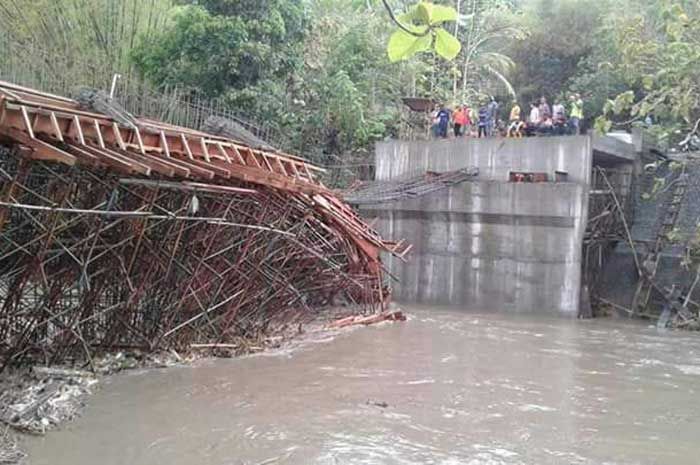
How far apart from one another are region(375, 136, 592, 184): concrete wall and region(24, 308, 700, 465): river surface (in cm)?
602

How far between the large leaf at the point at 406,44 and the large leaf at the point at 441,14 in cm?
5

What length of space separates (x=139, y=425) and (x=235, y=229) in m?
4.03

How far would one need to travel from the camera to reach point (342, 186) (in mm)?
23250

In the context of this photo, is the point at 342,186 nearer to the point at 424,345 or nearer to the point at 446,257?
the point at 446,257

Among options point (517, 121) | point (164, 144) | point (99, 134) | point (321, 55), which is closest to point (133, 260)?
point (164, 144)

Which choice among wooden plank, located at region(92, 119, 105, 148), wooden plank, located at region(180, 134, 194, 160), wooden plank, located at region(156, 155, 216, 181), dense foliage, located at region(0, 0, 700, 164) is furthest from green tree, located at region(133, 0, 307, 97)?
wooden plank, located at region(92, 119, 105, 148)

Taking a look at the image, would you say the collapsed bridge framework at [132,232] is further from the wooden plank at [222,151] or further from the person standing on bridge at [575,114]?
the person standing on bridge at [575,114]

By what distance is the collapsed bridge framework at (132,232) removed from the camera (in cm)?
838

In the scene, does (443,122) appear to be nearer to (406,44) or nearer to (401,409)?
(401,409)

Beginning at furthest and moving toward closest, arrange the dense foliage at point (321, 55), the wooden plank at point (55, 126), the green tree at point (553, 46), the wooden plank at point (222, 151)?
the green tree at point (553, 46) < the dense foliage at point (321, 55) < the wooden plank at point (222, 151) < the wooden plank at point (55, 126)

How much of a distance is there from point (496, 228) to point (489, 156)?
2.00 metres

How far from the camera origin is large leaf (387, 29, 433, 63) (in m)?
2.14

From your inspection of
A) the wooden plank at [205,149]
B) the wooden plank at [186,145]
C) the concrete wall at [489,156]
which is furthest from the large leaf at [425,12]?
the concrete wall at [489,156]

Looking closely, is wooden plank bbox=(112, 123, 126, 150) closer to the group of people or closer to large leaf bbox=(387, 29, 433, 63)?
large leaf bbox=(387, 29, 433, 63)
